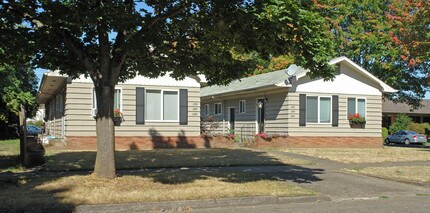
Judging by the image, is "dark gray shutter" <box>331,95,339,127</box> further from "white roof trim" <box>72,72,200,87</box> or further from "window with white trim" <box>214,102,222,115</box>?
"window with white trim" <box>214,102,222,115</box>

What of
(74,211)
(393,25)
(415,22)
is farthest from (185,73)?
(393,25)

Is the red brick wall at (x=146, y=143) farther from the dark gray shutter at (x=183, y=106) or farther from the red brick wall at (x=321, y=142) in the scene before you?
the red brick wall at (x=321, y=142)

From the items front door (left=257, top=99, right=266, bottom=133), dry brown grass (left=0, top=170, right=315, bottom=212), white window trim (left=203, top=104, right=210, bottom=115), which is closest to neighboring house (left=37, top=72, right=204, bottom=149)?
front door (left=257, top=99, right=266, bottom=133)

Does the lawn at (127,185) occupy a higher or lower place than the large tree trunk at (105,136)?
lower

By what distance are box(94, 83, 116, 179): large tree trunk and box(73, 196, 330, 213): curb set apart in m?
2.24

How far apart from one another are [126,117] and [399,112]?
3693cm

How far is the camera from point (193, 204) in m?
8.03

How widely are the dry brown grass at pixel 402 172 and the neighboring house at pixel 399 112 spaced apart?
35.2m

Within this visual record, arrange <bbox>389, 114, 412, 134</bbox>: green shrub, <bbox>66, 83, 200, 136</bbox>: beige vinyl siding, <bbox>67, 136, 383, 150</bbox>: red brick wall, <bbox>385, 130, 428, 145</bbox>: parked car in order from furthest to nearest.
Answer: <bbox>389, 114, 412, 134</bbox>: green shrub < <bbox>385, 130, 428, 145</bbox>: parked car < <bbox>67, 136, 383, 150</bbox>: red brick wall < <bbox>66, 83, 200, 136</bbox>: beige vinyl siding

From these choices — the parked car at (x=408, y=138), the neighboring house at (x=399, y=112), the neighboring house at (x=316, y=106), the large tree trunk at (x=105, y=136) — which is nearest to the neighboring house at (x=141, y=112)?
the neighboring house at (x=316, y=106)

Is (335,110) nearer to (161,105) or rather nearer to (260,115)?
(260,115)

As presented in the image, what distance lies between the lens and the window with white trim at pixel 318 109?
73.9 ft

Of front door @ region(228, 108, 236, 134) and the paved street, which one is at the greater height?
front door @ region(228, 108, 236, 134)

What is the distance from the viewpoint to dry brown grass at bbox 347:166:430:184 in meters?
12.0
